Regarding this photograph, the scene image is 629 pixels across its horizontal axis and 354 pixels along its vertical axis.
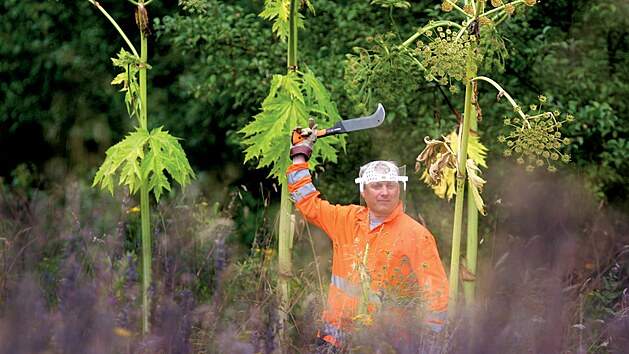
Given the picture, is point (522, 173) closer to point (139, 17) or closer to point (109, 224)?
point (109, 224)

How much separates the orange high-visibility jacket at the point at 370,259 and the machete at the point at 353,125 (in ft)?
0.43

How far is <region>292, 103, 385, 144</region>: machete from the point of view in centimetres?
394

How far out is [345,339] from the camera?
3.02 metres

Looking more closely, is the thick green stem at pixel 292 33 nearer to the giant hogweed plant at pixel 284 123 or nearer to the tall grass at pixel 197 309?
the giant hogweed plant at pixel 284 123

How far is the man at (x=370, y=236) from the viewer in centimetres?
363

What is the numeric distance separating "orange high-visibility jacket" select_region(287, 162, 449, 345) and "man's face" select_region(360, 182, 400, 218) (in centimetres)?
3

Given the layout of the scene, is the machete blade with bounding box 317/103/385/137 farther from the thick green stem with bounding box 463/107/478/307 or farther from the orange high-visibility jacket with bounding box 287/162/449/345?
the thick green stem with bounding box 463/107/478/307

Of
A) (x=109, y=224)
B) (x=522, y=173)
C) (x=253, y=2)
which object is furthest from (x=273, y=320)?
(x=253, y=2)

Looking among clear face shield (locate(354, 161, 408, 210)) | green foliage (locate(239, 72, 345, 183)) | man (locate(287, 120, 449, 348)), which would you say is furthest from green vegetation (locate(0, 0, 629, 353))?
clear face shield (locate(354, 161, 408, 210))

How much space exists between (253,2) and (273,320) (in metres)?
4.96

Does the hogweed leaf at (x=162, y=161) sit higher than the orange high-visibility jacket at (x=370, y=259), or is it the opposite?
the hogweed leaf at (x=162, y=161)

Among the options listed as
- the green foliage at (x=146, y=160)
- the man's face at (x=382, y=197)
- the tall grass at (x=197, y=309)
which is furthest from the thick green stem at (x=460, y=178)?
the green foliage at (x=146, y=160)

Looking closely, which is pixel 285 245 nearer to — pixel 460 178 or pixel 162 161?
pixel 162 161

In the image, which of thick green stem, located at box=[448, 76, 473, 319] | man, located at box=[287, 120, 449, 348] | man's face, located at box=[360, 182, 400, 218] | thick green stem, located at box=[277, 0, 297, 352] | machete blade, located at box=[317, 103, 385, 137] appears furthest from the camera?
thick green stem, located at box=[277, 0, 297, 352]
